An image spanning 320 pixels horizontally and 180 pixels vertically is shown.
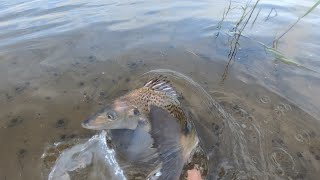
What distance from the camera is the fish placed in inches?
102

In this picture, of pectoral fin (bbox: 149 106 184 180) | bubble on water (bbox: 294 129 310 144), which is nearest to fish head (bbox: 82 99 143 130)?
pectoral fin (bbox: 149 106 184 180)

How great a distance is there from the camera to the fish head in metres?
2.59

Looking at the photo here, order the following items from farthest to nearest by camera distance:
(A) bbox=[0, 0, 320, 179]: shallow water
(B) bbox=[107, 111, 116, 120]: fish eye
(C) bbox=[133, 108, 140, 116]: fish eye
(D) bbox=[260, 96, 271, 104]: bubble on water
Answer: (D) bbox=[260, 96, 271, 104]: bubble on water, (A) bbox=[0, 0, 320, 179]: shallow water, (C) bbox=[133, 108, 140, 116]: fish eye, (B) bbox=[107, 111, 116, 120]: fish eye

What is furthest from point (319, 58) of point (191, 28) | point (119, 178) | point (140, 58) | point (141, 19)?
point (119, 178)

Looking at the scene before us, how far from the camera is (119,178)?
298 centimetres

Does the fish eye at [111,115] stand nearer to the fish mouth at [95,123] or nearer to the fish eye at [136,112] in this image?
the fish mouth at [95,123]

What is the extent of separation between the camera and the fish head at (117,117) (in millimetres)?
2590

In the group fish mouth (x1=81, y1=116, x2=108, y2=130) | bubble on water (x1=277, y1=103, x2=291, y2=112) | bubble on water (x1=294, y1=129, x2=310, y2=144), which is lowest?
bubble on water (x1=294, y1=129, x2=310, y2=144)

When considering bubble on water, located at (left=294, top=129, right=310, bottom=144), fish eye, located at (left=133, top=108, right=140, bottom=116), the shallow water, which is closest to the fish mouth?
fish eye, located at (left=133, top=108, right=140, bottom=116)

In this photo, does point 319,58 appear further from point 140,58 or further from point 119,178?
point 119,178

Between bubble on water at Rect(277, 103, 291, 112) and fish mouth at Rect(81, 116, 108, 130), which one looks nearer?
fish mouth at Rect(81, 116, 108, 130)

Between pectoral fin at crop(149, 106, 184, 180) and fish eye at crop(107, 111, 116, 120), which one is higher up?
fish eye at crop(107, 111, 116, 120)

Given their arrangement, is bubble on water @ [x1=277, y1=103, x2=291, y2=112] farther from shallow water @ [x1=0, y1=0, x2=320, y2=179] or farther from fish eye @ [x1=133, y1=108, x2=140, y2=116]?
fish eye @ [x1=133, y1=108, x2=140, y2=116]

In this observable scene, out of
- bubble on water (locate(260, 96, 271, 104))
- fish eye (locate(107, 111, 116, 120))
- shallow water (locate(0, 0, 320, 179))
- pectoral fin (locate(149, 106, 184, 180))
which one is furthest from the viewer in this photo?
bubble on water (locate(260, 96, 271, 104))
